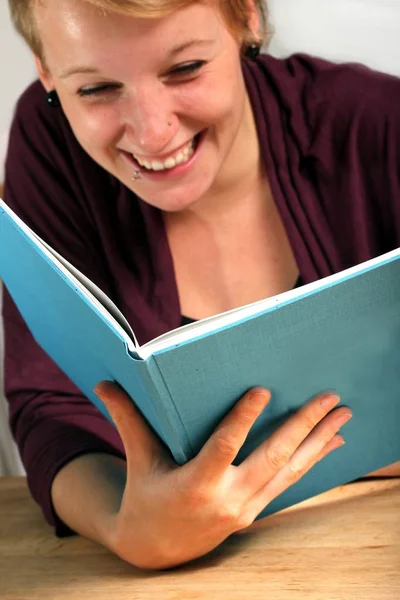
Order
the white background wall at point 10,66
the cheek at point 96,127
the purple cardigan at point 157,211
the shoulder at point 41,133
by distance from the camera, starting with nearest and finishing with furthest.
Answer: the cheek at point 96,127 → the purple cardigan at point 157,211 → the shoulder at point 41,133 → the white background wall at point 10,66

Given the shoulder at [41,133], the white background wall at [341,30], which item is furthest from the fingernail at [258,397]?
the white background wall at [341,30]

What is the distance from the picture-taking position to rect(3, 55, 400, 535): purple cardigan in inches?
45.8

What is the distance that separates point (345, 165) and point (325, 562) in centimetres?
61

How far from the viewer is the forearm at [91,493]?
36.4 inches

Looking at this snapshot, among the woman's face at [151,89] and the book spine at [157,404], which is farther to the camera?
the woman's face at [151,89]

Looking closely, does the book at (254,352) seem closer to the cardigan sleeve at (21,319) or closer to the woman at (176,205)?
the woman at (176,205)

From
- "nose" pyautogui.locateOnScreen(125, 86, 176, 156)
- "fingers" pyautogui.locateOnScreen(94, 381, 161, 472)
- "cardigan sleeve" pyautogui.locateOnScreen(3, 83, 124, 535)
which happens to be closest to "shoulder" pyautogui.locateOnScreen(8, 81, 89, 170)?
"cardigan sleeve" pyautogui.locateOnScreen(3, 83, 124, 535)

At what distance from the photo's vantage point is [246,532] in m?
0.91

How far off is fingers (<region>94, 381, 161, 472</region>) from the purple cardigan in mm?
252

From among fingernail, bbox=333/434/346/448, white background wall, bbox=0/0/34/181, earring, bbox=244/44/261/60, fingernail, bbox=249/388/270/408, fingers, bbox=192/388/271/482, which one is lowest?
fingernail, bbox=333/434/346/448

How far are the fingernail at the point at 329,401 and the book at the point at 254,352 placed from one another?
0.4 inches

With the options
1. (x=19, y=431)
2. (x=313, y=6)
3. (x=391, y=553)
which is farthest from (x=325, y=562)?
(x=313, y=6)

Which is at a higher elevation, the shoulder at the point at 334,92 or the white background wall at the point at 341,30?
the white background wall at the point at 341,30

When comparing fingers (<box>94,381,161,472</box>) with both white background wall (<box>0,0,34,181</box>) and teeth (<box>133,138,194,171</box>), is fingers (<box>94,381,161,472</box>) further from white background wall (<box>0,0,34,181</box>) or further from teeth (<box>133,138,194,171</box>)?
white background wall (<box>0,0,34,181</box>)
